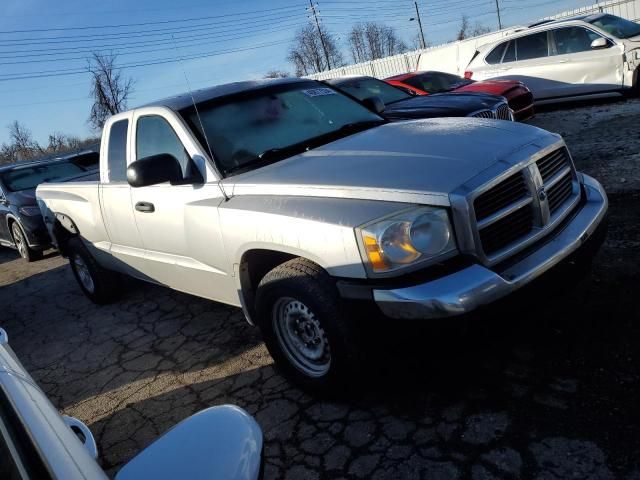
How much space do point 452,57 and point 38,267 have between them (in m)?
13.1

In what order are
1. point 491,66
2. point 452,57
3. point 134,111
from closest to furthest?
point 134,111 < point 491,66 < point 452,57

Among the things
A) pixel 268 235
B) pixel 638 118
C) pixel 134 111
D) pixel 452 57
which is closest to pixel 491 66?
pixel 638 118

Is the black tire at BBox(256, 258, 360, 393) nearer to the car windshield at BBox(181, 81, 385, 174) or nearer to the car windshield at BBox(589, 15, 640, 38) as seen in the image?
the car windshield at BBox(181, 81, 385, 174)

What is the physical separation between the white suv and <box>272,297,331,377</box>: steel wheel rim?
9325 mm

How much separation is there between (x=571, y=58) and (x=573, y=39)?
0.46 meters

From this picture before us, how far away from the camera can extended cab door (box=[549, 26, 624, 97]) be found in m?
9.53

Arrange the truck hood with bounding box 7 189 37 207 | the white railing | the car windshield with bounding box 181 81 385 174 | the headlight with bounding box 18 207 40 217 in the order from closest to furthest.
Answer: the car windshield with bounding box 181 81 385 174 → the headlight with bounding box 18 207 40 217 → the truck hood with bounding box 7 189 37 207 → the white railing

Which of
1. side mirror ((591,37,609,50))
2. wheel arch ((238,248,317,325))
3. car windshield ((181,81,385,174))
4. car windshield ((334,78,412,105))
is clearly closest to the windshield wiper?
car windshield ((181,81,385,174))

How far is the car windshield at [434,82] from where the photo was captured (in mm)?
10094

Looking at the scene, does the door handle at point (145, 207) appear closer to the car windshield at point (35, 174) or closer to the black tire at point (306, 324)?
the black tire at point (306, 324)

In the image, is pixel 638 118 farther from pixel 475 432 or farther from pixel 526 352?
pixel 475 432

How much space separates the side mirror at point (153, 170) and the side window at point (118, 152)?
1020 mm

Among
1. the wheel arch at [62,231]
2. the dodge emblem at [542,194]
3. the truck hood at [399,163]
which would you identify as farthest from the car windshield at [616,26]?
the wheel arch at [62,231]

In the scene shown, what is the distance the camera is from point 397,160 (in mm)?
2707
